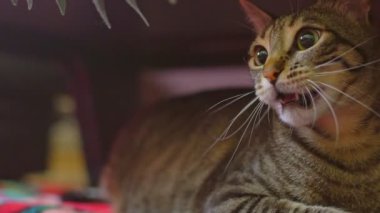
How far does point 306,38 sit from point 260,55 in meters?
0.13

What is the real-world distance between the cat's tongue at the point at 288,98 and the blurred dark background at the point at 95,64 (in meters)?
0.60

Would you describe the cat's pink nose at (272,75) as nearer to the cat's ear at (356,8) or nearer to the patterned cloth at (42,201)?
the cat's ear at (356,8)

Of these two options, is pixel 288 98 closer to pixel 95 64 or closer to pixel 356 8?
pixel 356 8

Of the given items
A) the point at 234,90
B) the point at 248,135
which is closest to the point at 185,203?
the point at 248,135

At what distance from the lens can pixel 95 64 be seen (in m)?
2.21

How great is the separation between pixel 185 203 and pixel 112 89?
99cm

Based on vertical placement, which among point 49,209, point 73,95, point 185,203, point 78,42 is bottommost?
point 185,203

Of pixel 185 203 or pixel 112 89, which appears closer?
pixel 185 203

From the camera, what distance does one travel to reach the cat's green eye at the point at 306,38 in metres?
1.08

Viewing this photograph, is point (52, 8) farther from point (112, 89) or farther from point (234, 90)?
point (112, 89)

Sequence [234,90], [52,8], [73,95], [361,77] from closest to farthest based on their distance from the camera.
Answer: [361,77], [52,8], [234,90], [73,95]

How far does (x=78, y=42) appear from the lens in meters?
2.04

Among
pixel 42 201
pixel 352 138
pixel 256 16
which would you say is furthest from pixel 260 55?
pixel 42 201

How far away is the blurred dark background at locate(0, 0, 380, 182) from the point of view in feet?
6.07
